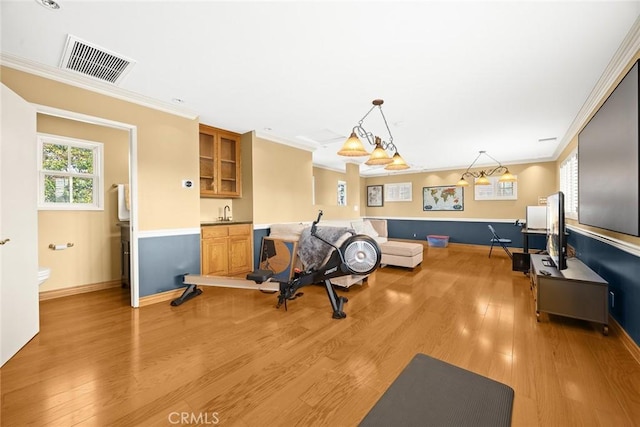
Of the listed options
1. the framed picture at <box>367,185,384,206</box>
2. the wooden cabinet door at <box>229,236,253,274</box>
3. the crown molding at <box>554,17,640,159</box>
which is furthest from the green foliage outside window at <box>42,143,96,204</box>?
the framed picture at <box>367,185,384,206</box>

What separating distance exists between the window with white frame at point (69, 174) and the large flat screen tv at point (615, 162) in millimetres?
5883

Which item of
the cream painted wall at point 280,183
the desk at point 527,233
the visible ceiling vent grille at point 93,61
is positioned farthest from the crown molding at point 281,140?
the desk at point 527,233

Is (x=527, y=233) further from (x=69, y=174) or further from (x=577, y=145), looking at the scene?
(x=69, y=174)

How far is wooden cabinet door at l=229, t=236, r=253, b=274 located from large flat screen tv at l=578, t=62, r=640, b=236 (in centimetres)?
445

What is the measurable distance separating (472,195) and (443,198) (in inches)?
32.0

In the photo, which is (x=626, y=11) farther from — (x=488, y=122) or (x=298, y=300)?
(x=298, y=300)

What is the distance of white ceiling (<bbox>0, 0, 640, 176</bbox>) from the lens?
5.98 ft

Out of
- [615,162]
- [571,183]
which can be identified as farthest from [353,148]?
[571,183]

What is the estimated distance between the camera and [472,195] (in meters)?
7.83

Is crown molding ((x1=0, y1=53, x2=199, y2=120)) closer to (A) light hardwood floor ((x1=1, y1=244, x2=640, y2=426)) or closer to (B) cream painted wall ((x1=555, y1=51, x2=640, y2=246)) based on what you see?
(A) light hardwood floor ((x1=1, y1=244, x2=640, y2=426))

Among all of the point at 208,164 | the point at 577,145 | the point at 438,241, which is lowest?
the point at 438,241

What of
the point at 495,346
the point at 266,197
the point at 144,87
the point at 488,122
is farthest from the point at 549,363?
the point at 144,87

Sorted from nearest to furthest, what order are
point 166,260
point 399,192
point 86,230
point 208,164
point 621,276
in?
point 621,276 → point 166,260 → point 86,230 → point 208,164 → point 399,192

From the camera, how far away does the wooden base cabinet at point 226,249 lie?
4004 millimetres
